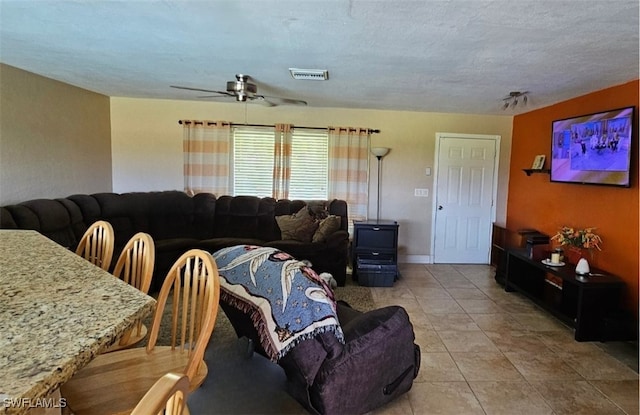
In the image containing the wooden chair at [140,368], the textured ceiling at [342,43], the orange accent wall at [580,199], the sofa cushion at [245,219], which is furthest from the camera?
the sofa cushion at [245,219]

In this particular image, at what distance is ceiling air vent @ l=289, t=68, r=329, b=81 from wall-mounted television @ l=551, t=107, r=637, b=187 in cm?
268


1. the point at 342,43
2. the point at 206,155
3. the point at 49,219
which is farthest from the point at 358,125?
the point at 49,219

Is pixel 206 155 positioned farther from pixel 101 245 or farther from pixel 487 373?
pixel 487 373

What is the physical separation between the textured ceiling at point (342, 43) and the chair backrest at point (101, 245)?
128 cm

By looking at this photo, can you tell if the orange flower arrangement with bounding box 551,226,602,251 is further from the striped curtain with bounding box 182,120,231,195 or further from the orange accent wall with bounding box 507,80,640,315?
the striped curtain with bounding box 182,120,231,195

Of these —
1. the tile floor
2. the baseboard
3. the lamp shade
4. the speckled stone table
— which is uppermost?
the lamp shade

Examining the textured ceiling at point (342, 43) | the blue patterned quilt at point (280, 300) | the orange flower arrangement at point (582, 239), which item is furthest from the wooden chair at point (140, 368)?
the orange flower arrangement at point (582, 239)

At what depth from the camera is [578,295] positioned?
324 cm

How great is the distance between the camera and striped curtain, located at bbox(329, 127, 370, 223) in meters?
5.31

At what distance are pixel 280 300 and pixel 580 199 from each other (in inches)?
148

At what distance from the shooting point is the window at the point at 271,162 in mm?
5309

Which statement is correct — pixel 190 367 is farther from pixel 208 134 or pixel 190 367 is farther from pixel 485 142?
pixel 485 142

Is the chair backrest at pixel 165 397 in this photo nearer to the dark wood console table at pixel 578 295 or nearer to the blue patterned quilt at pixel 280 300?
the blue patterned quilt at pixel 280 300

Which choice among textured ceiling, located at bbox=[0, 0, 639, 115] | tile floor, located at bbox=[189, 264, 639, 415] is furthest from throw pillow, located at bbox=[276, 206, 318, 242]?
textured ceiling, located at bbox=[0, 0, 639, 115]
